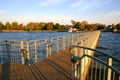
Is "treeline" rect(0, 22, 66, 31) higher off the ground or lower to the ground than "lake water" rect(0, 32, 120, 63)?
higher

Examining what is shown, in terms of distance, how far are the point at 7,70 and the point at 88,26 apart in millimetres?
155496

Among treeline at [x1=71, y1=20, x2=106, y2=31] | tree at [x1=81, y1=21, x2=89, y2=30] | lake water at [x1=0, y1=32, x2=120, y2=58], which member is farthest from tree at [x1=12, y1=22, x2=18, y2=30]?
lake water at [x1=0, y1=32, x2=120, y2=58]

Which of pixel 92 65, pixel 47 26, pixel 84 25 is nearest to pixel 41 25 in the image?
Result: pixel 47 26

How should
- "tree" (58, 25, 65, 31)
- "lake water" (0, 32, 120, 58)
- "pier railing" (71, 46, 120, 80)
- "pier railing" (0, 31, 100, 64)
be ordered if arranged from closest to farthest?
"pier railing" (71, 46, 120, 80), "pier railing" (0, 31, 100, 64), "lake water" (0, 32, 120, 58), "tree" (58, 25, 65, 31)

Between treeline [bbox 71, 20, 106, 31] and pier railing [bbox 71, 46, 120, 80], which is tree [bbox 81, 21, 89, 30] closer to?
treeline [bbox 71, 20, 106, 31]

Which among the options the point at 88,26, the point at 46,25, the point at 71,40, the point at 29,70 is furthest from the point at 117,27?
the point at 29,70

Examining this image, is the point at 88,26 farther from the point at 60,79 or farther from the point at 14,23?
the point at 60,79

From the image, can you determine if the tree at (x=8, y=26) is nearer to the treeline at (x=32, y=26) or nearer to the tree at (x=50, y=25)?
the treeline at (x=32, y=26)

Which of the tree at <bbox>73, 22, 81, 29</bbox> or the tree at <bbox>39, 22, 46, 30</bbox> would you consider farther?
the tree at <bbox>39, 22, 46, 30</bbox>

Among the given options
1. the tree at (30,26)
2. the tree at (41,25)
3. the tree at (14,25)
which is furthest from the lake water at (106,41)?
the tree at (14,25)

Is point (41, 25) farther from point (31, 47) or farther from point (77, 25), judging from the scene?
point (31, 47)

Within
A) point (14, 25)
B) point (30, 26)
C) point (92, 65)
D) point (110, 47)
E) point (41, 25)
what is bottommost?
point (110, 47)

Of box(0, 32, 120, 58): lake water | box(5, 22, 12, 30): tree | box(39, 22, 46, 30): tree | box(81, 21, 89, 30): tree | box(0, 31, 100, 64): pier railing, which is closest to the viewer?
box(0, 31, 100, 64): pier railing

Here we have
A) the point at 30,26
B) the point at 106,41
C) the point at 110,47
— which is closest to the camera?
the point at 110,47
